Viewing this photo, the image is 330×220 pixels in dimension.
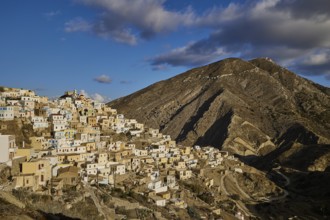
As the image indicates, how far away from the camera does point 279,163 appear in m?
104

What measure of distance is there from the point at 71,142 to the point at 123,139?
16491mm

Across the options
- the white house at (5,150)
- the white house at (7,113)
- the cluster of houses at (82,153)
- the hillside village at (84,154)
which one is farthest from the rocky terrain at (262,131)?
the white house at (5,150)

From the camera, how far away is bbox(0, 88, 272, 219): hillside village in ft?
117

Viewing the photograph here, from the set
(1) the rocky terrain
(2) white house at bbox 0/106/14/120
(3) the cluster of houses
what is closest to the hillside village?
(3) the cluster of houses

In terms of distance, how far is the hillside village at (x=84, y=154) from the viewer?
35594 mm

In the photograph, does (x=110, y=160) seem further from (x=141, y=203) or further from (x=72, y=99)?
(x=72, y=99)

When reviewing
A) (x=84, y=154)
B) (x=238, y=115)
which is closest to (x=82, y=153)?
(x=84, y=154)

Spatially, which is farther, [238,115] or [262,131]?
[238,115]

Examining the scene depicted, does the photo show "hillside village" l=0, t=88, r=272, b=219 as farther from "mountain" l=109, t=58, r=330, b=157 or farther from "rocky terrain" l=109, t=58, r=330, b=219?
"mountain" l=109, t=58, r=330, b=157

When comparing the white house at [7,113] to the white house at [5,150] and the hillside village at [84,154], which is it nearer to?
the hillside village at [84,154]

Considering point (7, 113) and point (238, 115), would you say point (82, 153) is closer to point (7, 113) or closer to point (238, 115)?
point (7, 113)

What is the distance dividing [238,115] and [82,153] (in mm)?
106033

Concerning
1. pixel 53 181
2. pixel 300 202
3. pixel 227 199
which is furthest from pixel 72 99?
pixel 300 202

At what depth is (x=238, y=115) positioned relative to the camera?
146750 mm
